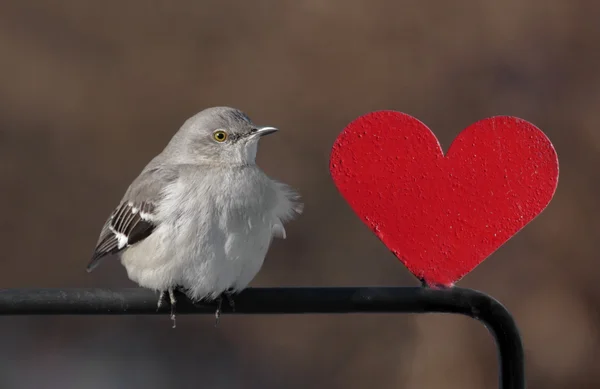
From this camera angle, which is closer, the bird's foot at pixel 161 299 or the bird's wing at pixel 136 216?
the bird's foot at pixel 161 299

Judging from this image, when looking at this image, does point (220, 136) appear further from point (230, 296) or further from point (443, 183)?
point (443, 183)

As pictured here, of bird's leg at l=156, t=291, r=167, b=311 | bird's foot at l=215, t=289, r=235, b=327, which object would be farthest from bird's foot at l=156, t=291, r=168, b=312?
bird's foot at l=215, t=289, r=235, b=327

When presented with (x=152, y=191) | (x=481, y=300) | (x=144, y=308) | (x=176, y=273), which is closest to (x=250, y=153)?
(x=152, y=191)

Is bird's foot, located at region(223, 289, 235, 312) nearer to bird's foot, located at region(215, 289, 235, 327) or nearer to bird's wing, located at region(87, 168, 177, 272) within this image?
bird's foot, located at region(215, 289, 235, 327)

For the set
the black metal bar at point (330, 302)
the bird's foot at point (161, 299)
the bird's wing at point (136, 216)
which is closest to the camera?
the black metal bar at point (330, 302)

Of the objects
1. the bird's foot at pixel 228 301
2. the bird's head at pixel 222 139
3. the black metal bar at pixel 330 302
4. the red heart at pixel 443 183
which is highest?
the red heart at pixel 443 183

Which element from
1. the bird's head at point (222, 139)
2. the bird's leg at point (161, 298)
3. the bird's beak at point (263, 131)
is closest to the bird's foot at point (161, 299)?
the bird's leg at point (161, 298)

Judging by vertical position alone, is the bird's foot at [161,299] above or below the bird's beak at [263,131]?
below

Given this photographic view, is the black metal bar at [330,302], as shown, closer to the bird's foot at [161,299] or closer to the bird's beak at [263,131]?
the bird's foot at [161,299]

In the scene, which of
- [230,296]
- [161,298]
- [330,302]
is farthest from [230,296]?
[330,302]
